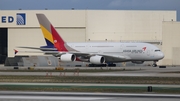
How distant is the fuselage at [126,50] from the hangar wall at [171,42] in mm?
10915

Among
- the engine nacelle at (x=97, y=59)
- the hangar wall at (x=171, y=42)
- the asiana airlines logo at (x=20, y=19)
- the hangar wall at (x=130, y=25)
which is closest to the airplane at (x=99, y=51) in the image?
the engine nacelle at (x=97, y=59)

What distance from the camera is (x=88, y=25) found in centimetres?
8650

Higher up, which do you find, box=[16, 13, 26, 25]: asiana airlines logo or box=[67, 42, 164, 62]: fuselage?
box=[16, 13, 26, 25]: asiana airlines logo

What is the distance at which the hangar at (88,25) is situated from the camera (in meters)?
86.0

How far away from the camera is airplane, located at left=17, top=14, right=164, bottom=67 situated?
2685 inches

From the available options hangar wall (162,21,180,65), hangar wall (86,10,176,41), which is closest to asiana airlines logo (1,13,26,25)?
hangar wall (86,10,176,41)

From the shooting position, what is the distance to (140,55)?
6869 centimetres

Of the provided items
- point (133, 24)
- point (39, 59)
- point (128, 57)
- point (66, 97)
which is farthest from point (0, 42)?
point (66, 97)

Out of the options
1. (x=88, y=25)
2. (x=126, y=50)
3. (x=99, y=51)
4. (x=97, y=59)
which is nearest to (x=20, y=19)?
(x=88, y=25)

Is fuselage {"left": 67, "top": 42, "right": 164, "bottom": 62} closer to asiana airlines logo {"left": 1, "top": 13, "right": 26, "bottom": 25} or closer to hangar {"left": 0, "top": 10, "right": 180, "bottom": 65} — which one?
hangar {"left": 0, "top": 10, "right": 180, "bottom": 65}

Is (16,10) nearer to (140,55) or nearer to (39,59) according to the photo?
(39,59)

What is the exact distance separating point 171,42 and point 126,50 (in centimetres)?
1326

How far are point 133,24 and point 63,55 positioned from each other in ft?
74.0

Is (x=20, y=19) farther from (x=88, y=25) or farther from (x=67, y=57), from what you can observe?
(x=67, y=57)
